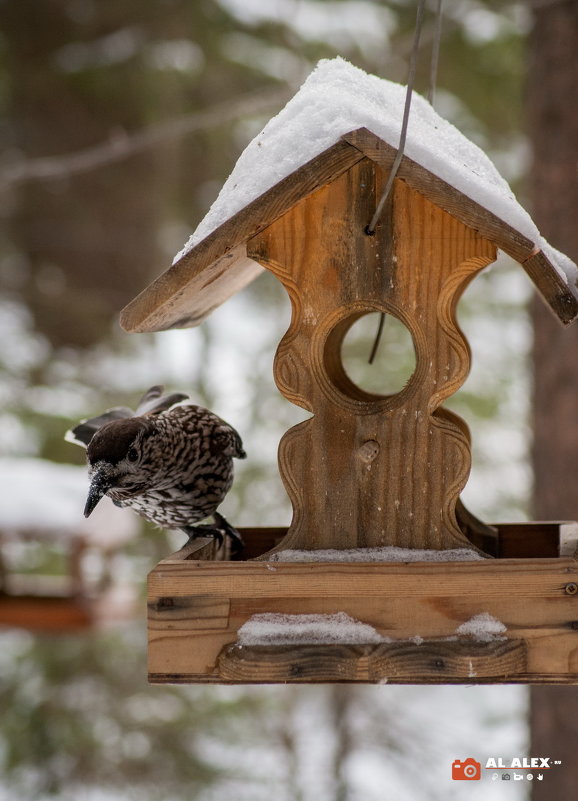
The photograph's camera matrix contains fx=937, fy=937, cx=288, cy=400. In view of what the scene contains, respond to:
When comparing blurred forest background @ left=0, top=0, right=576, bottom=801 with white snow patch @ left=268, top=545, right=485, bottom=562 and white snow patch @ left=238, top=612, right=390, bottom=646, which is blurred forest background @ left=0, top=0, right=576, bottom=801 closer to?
white snow patch @ left=268, top=545, right=485, bottom=562

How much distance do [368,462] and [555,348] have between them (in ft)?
9.24

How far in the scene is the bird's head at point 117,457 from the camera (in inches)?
87.7

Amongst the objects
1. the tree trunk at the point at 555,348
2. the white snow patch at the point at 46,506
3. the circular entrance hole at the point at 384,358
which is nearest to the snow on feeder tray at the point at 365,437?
the tree trunk at the point at 555,348

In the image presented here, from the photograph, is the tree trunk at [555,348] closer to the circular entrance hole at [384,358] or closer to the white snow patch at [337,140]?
the circular entrance hole at [384,358]

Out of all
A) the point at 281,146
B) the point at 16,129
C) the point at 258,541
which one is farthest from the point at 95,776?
the point at 281,146

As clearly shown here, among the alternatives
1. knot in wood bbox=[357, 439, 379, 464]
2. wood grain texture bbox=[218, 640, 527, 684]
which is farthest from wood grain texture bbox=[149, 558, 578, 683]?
knot in wood bbox=[357, 439, 379, 464]

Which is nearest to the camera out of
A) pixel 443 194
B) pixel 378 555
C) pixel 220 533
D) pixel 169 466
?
pixel 443 194

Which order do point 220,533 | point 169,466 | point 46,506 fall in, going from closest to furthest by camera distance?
point 169,466 < point 220,533 < point 46,506

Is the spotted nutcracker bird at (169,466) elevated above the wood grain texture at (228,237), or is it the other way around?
the wood grain texture at (228,237)

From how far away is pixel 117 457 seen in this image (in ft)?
7.40

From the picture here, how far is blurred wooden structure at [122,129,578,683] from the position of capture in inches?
75.0

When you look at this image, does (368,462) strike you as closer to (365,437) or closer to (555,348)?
(365,437)

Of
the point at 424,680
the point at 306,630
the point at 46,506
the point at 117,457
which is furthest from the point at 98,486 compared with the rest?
the point at 46,506

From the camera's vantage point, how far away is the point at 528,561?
6.29 feet
